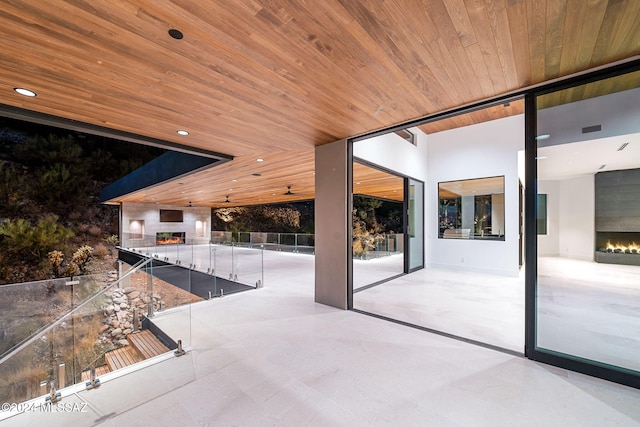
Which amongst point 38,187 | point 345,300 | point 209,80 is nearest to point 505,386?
point 345,300

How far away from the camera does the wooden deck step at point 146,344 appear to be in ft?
9.86

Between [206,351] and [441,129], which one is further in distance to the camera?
[441,129]

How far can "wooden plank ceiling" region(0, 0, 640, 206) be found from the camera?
1.50 m

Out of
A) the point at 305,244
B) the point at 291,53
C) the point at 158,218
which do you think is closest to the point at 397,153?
the point at 291,53

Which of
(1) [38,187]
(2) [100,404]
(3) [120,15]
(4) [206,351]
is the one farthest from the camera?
(1) [38,187]

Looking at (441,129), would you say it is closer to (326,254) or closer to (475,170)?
(475,170)

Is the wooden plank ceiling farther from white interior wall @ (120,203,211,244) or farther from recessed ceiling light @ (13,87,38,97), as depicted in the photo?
white interior wall @ (120,203,211,244)

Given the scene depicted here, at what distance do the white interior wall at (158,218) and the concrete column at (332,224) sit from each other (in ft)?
36.0

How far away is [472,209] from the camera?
6.60 metres

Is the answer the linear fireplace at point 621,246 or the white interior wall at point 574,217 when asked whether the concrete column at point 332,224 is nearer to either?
the linear fireplace at point 621,246

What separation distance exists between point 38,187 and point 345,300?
75.4 feet

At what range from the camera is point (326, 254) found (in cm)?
406

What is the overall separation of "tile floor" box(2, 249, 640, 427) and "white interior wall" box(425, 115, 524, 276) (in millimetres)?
4283

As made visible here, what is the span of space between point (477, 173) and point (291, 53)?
616cm
